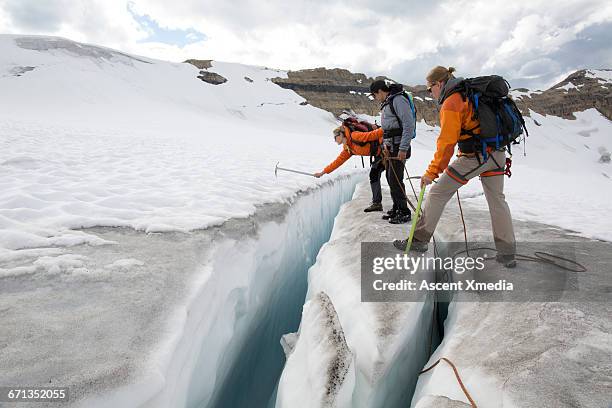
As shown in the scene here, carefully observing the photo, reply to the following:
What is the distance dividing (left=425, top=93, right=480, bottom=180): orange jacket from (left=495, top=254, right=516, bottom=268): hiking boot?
3.86 feet

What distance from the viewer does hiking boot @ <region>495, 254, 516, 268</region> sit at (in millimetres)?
3228

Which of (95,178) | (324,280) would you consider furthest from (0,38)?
(324,280)

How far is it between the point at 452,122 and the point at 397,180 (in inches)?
66.5

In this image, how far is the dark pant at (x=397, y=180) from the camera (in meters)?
4.64

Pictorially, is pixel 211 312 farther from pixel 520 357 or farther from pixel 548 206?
pixel 548 206

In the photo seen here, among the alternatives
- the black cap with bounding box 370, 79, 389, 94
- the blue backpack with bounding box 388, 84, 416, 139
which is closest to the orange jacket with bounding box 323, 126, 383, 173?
the blue backpack with bounding box 388, 84, 416, 139

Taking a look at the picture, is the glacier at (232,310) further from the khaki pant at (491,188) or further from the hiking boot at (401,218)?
the khaki pant at (491,188)

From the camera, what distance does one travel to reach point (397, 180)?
4668mm

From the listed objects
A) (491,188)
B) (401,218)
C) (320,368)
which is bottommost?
(320,368)

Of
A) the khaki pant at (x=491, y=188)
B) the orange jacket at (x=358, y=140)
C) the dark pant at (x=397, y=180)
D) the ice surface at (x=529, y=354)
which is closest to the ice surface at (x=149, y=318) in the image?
the ice surface at (x=529, y=354)

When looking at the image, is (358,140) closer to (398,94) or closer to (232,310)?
(398,94)

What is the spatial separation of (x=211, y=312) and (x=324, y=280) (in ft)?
5.05

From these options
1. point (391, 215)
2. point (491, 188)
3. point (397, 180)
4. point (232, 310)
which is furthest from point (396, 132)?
point (232, 310)

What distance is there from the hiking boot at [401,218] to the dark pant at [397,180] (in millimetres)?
46
